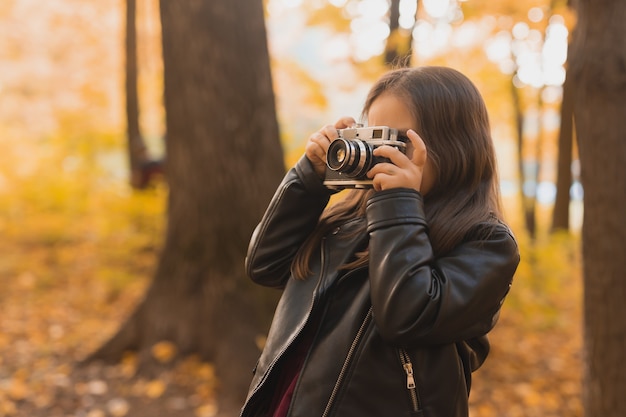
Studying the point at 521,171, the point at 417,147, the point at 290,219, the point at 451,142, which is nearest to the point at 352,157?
the point at 417,147

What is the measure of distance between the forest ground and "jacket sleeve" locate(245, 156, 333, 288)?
2.09 meters

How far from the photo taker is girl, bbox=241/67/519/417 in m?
1.40

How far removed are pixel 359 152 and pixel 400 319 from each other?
1.41 feet

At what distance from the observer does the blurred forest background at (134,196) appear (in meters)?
4.14

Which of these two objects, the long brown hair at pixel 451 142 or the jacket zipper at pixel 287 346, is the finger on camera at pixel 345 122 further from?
the jacket zipper at pixel 287 346

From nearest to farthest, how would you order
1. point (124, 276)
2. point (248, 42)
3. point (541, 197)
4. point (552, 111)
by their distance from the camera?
point (248, 42)
point (124, 276)
point (552, 111)
point (541, 197)

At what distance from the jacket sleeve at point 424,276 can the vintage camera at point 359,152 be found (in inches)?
3.7

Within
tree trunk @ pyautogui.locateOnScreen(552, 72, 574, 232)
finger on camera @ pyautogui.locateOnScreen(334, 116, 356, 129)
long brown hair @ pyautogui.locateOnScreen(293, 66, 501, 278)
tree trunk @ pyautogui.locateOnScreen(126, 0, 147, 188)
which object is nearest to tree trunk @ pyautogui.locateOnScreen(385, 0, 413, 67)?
tree trunk @ pyautogui.locateOnScreen(552, 72, 574, 232)

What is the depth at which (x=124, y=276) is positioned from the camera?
6852 millimetres

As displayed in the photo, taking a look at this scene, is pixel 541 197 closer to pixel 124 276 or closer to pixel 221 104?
pixel 124 276

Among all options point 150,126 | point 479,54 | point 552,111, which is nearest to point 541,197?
point 552,111

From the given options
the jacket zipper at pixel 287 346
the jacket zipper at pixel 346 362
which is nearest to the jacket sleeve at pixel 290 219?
the jacket zipper at pixel 287 346

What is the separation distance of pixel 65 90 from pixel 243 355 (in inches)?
418

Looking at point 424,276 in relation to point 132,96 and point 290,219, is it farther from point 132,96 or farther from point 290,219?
point 132,96
